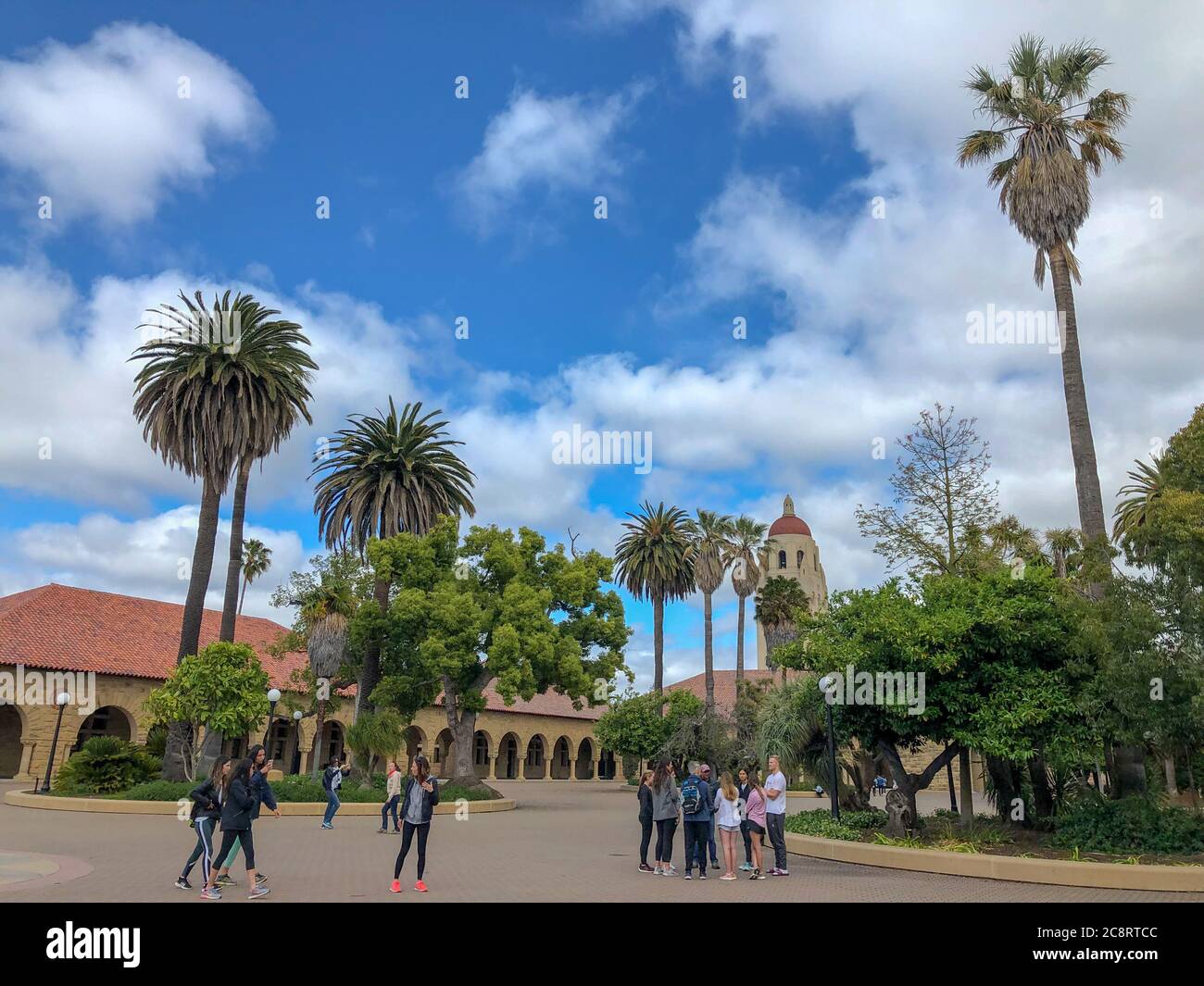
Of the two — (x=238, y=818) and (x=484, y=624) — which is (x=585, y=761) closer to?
(x=484, y=624)

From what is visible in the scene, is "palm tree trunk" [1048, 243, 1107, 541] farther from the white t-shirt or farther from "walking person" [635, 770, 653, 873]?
"walking person" [635, 770, 653, 873]

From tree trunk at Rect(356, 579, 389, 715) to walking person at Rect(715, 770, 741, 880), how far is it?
19670mm

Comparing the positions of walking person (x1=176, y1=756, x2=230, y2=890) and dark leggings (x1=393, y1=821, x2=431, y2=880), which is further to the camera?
dark leggings (x1=393, y1=821, x2=431, y2=880)

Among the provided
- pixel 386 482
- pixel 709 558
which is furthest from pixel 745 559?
pixel 386 482

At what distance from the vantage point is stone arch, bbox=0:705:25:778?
35000 millimetres

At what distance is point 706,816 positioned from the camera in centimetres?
1298

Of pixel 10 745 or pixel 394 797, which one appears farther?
pixel 10 745

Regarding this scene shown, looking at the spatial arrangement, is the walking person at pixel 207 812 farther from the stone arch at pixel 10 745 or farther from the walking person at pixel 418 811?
the stone arch at pixel 10 745

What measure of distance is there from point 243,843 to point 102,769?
1824 cm

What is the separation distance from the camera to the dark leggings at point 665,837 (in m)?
13.3

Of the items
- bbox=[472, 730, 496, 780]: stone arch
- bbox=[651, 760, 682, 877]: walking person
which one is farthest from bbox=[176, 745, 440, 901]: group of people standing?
bbox=[472, 730, 496, 780]: stone arch

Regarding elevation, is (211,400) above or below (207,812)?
above

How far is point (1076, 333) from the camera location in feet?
62.4

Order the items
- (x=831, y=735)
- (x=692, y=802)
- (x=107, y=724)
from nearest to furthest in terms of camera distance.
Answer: (x=692, y=802)
(x=831, y=735)
(x=107, y=724)
